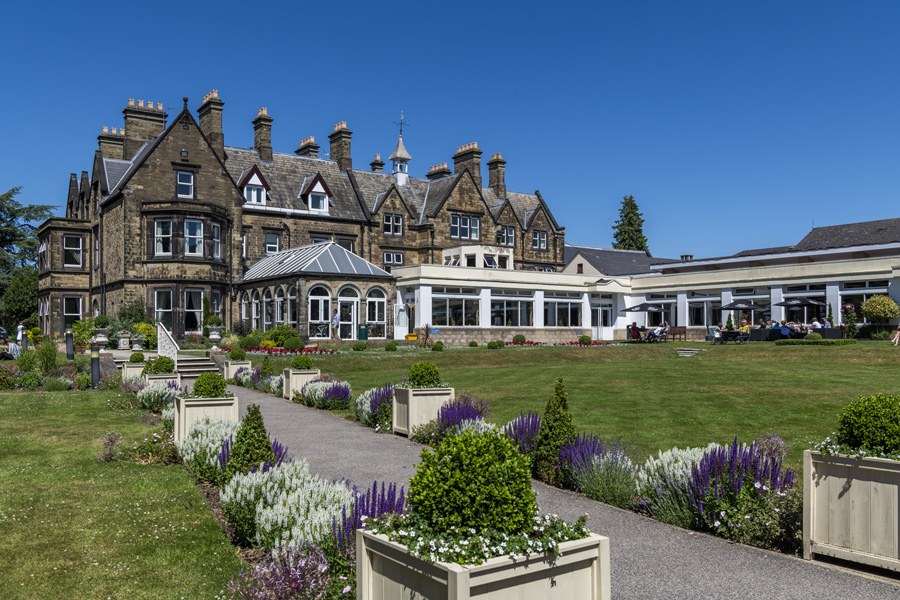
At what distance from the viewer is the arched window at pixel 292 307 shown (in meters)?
36.1

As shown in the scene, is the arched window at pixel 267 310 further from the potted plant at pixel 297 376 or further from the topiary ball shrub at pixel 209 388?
the topiary ball shrub at pixel 209 388

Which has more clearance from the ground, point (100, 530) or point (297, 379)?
point (297, 379)

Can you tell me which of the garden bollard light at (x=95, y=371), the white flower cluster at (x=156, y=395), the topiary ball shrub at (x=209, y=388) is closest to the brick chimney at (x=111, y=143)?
the garden bollard light at (x=95, y=371)

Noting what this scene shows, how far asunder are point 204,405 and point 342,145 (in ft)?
133

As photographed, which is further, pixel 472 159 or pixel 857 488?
pixel 472 159

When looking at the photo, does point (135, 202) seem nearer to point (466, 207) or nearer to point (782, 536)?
point (466, 207)

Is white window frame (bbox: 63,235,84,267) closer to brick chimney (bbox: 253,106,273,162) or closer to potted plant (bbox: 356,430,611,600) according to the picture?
brick chimney (bbox: 253,106,273,162)

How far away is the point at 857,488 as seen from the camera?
20.5 ft

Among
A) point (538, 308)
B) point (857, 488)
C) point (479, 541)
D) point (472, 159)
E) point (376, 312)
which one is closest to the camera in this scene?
point (479, 541)

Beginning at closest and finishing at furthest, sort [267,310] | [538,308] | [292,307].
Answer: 1. [292,307]
2. [267,310]
3. [538,308]

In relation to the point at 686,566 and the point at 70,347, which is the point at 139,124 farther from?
the point at 686,566

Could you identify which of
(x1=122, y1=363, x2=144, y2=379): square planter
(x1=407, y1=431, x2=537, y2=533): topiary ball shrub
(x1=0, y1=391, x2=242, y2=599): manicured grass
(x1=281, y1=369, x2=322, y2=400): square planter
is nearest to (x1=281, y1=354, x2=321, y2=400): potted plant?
(x1=281, y1=369, x2=322, y2=400): square planter

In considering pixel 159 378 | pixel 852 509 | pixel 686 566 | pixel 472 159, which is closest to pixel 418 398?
pixel 686 566

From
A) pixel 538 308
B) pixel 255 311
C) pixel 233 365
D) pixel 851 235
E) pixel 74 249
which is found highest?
pixel 851 235
